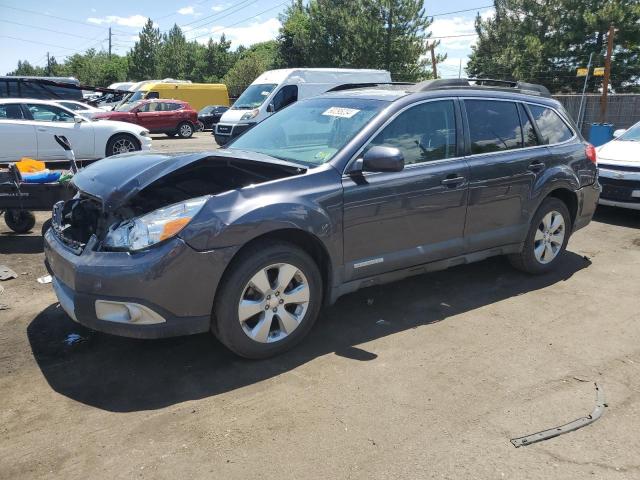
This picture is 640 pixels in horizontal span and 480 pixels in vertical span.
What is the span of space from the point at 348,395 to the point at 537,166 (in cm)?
301

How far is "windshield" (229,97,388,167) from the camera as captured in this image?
412cm

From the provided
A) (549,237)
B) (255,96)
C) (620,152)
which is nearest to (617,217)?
(620,152)

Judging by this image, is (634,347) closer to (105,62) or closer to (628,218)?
(628,218)

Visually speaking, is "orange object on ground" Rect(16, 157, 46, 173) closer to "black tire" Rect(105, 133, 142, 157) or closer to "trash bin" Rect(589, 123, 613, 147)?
"black tire" Rect(105, 133, 142, 157)

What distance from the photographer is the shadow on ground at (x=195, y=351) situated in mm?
3273

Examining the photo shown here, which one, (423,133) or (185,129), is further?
(185,129)

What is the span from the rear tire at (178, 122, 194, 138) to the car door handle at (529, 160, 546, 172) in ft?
72.8

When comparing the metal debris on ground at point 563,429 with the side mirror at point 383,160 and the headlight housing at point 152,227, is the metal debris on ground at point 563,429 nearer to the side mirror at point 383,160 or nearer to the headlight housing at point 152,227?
the side mirror at point 383,160

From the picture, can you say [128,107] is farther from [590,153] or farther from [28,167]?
[590,153]

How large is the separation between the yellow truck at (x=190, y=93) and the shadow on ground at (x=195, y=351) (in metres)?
28.0

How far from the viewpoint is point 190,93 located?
3231 cm

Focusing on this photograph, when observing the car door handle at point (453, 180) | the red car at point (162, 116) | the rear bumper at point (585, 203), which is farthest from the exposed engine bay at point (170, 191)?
the red car at point (162, 116)

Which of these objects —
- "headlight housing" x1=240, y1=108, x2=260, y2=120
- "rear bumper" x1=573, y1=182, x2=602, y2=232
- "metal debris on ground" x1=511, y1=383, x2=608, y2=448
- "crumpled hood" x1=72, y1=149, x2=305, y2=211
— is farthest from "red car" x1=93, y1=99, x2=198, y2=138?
"metal debris on ground" x1=511, y1=383, x2=608, y2=448

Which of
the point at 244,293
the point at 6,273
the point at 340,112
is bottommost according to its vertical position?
the point at 6,273
